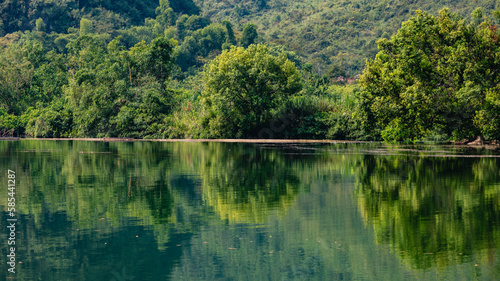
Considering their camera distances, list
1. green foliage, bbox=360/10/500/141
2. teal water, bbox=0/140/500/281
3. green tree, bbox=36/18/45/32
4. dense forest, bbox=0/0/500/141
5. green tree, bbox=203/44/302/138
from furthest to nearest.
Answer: green tree, bbox=36/18/45/32 → green tree, bbox=203/44/302/138 → dense forest, bbox=0/0/500/141 → green foliage, bbox=360/10/500/141 → teal water, bbox=0/140/500/281

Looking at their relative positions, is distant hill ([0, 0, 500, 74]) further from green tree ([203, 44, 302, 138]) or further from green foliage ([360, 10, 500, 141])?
green foliage ([360, 10, 500, 141])

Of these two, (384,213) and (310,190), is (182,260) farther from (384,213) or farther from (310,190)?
(310,190)

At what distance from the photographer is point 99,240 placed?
10883 millimetres

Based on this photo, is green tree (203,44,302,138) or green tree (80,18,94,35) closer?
green tree (203,44,302,138)

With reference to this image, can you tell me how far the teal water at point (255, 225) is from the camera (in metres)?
9.18

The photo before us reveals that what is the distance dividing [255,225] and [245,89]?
43.1 m

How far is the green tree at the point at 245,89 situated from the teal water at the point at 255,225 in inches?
1224

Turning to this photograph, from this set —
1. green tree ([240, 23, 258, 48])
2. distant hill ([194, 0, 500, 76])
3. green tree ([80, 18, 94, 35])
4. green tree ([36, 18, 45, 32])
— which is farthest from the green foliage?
green tree ([36, 18, 45, 32])

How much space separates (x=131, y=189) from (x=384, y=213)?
7.87m

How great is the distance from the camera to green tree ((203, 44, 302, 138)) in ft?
174

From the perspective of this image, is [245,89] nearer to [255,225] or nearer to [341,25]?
[255,225]

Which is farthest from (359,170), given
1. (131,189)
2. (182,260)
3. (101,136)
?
(101,136)

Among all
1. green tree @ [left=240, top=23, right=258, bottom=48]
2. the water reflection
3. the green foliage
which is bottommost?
the water reflection

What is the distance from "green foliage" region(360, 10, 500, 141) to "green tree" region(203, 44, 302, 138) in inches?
586
